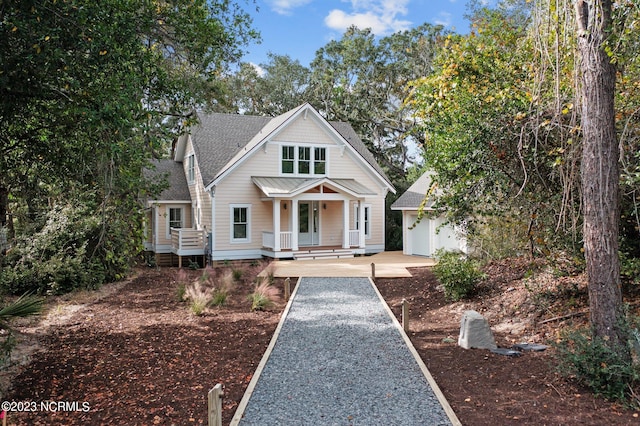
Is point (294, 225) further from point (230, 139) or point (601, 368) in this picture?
point (601, 368)

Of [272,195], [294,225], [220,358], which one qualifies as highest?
[272,195]

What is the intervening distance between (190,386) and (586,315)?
20.3ft

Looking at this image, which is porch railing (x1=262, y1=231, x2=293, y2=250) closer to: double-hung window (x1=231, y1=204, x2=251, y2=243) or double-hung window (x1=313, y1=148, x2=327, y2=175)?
double-hung window (x1=231, y1=204, x2=251, y2=243)

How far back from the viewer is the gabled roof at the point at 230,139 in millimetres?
19938

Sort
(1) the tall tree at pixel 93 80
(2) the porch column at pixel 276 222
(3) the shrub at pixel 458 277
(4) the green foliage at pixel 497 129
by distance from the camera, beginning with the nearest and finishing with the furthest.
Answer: (1) the tall tree at pixel 93 80
(4) the green foliage at pixel 497 129
(3) the shrub at pixel 458 277
(2) the porch column at pixel 276 222

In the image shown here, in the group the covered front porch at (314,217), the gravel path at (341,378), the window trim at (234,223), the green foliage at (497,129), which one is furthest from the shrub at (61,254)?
the green foliage at (497,129)

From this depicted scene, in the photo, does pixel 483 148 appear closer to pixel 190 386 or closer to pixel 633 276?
pixel 633 276

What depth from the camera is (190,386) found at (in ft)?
18.2

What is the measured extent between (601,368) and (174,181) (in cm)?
2167

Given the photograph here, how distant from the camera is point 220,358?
670 cm

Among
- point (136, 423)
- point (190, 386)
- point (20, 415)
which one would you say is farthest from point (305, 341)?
point (20, 415)

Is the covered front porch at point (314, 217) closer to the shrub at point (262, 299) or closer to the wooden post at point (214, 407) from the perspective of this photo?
the shrub at point (262, 299)

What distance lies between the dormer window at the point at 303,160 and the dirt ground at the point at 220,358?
10.3 metres

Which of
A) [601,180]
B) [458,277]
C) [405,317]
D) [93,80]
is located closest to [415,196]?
[458,277]
